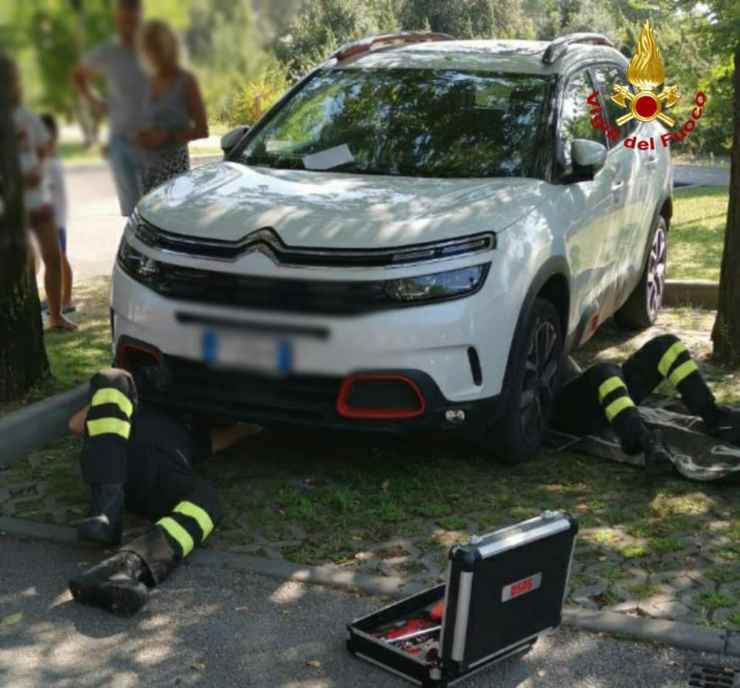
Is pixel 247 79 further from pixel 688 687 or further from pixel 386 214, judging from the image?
pixel 386 214

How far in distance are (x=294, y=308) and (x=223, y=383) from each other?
53cm

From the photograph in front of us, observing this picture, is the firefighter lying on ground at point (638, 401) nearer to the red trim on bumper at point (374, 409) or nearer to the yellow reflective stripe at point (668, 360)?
the yellow reflective stripe at point (668, 360)

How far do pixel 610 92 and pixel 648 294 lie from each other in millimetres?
1567

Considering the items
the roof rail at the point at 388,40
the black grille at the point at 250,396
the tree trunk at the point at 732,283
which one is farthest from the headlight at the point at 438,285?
the tree trunk at the point at 732,283

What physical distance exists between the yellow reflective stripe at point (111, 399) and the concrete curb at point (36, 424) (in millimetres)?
1098

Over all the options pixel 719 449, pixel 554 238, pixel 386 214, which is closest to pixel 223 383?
pixel 386 214

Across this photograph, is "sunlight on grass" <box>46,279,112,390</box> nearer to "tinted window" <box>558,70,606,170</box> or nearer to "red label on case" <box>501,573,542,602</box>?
"tinted window" <box>558,70,606,170</box>

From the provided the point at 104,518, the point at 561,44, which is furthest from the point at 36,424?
the point at 561,44

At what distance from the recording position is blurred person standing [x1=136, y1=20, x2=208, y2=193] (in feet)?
3.13

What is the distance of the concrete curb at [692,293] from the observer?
28.9 ft

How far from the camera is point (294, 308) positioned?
4168mm

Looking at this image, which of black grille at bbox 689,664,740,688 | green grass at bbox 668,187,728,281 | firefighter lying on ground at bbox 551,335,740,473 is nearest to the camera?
black grille at bbox 689,664,740,688

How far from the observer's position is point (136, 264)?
4824 mm

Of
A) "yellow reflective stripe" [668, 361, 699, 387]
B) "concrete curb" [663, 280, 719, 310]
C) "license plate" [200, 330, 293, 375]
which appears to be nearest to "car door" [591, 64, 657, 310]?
"yellow reflective stripe" [668, 361, 699, 387]
